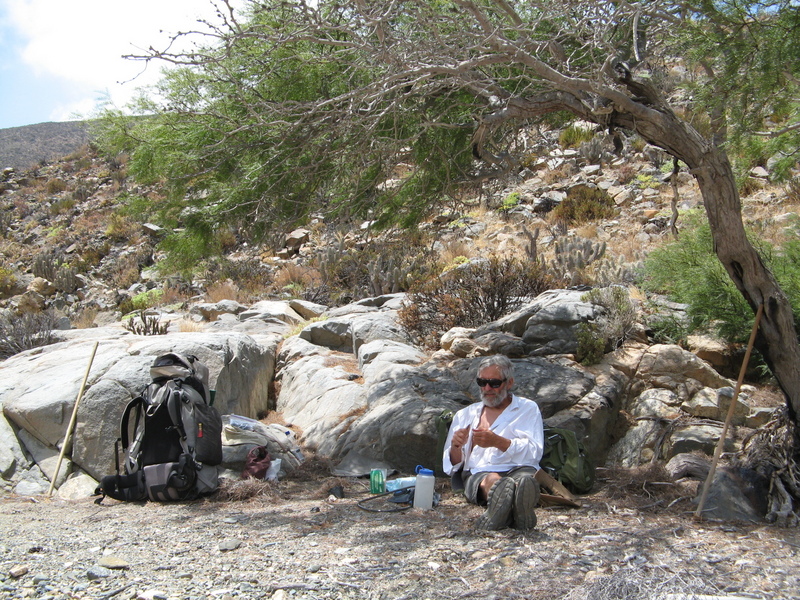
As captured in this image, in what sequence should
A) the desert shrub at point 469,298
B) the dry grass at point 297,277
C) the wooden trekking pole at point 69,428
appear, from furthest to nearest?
the dry grass at point 297,277, the desert shrub at point 469,298, the wooden trekking pole at point 69,428

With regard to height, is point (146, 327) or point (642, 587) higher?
point (146, 327)

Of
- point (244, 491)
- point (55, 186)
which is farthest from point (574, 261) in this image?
point (55, 186)

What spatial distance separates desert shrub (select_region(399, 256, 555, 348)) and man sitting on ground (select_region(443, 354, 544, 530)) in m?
3.77

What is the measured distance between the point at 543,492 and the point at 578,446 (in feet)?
1.92

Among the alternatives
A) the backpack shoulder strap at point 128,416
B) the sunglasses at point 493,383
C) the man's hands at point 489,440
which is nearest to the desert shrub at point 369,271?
the backpack shoulder strap at point 128,416

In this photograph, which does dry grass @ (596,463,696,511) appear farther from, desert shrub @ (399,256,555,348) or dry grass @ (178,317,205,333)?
dry grass @ (178,317,205,333)

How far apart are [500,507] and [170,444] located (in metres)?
2.60

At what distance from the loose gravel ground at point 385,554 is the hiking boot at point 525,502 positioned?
79mm

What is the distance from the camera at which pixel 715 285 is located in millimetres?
6648

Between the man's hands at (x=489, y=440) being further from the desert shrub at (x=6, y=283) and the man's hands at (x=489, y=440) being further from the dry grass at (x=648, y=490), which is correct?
the desert shrub at (x=6, y=283)

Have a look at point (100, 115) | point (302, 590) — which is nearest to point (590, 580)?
point (302, 590)

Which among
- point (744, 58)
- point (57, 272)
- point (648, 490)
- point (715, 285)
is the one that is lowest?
point (648, 490)

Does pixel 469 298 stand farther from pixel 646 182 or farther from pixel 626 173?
pixel 626 173

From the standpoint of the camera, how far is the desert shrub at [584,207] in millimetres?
15562
